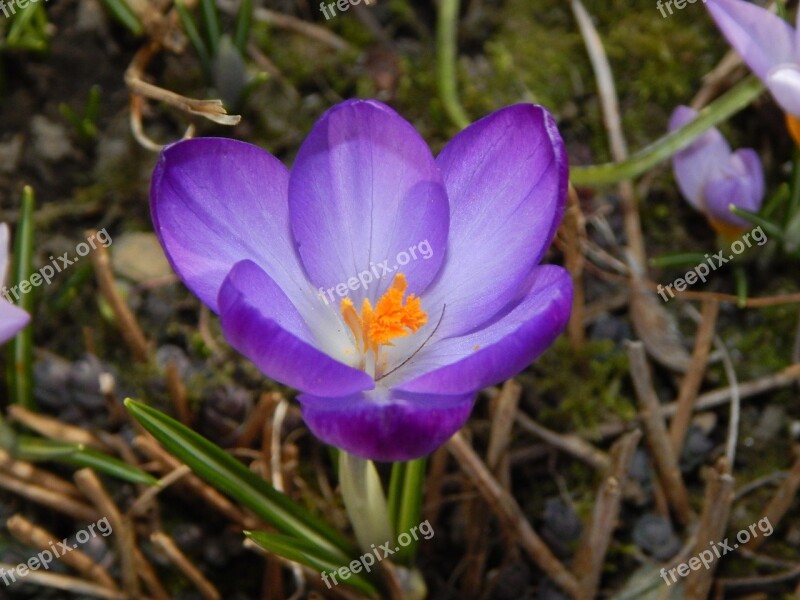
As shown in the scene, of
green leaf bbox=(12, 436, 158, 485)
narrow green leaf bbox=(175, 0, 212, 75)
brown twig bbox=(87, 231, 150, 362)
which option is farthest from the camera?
narrow green leaf bbox=(175, 0, 212, 75)

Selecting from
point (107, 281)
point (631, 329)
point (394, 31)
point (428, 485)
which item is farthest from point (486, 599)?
point (394, 31)

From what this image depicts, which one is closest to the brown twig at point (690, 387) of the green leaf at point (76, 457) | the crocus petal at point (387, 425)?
the crocus petal at point (387, 425)

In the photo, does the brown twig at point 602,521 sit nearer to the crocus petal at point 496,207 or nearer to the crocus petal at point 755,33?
the crocus petal at point 496,207

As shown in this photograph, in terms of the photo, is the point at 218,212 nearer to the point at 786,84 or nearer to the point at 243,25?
the point at 243,25

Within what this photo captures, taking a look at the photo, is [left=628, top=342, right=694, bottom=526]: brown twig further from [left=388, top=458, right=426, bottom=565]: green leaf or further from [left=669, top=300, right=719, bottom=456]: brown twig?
[left=388, top=458, right=426, bottom=565]: green leaf

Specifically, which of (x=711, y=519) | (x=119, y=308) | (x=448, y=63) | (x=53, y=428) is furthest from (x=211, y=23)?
(x=711, y=519)

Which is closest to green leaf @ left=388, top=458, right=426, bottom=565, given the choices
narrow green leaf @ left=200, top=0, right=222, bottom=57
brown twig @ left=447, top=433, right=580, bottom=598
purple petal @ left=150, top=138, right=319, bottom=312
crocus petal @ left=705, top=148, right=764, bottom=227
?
brown twig @ left=447, top=433, right=580, bottom=598

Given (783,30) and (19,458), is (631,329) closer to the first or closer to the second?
(783,30)
